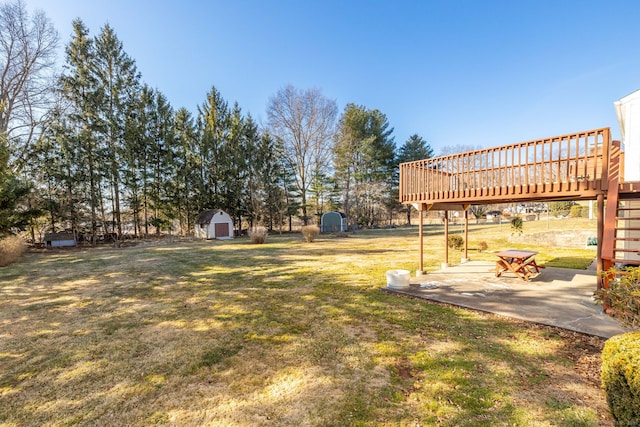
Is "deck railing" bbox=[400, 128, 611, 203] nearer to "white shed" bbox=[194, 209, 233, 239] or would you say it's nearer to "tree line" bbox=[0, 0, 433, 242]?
"tree line" bbox=[0, 0, 433, 242]

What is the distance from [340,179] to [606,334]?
1122 inches

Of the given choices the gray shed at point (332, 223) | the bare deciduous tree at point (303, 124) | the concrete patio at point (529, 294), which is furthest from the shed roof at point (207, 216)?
the concrete patio at point (529, 294)

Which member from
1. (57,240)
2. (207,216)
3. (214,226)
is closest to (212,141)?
(207,216)

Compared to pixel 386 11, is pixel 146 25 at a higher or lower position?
lower

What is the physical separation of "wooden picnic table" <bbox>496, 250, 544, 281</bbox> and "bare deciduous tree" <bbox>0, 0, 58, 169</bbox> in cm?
2607

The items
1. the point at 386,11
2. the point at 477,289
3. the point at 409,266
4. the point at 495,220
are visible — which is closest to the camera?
the point at 477,289

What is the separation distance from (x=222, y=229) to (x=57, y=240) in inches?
421

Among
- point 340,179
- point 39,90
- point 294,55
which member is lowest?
point 340,179

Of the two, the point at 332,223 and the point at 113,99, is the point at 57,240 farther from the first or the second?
the point at 332,223

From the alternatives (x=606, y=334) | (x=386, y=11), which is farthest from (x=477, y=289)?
(x=386, y=11)

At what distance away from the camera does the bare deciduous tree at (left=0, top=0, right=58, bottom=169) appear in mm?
16062

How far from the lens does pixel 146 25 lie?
11734 mm

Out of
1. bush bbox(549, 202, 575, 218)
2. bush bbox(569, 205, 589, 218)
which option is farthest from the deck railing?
bush bbox(549, 202, 575, 218)

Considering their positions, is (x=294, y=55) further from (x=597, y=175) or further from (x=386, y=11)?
(x=597, y=175)
